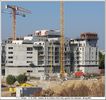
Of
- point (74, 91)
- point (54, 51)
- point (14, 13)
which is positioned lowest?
point (74, 91)

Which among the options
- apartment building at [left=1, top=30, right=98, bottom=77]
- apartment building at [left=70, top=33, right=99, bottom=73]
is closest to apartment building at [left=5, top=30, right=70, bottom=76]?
apartment building at [left=1, top=30, right=98, bottom=77]

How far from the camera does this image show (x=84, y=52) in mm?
11523

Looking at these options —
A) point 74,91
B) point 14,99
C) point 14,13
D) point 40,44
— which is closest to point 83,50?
point 40,44

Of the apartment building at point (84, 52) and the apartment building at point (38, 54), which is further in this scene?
the apartment building at point (84, 52)

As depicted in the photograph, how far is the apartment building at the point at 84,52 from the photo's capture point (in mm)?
11491

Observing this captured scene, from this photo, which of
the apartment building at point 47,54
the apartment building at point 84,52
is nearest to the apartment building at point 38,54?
the apartment building at point 47,54

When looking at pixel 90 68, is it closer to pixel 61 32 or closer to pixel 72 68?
pixel 72 68

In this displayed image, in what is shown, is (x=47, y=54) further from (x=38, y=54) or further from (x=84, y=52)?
(x=84, y=52)

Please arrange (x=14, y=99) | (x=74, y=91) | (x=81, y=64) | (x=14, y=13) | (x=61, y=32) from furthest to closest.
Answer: (x=81, y=64), (x=14, y=13), (x=61, y=32), (x=74, y=91), (x=14, y=99)

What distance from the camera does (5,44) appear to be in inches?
420

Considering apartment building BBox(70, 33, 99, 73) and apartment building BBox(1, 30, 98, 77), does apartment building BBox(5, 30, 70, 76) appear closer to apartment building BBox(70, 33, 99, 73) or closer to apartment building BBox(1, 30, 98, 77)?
apartment building BBox(1, 30, 98, 77)

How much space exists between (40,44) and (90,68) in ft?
5.89

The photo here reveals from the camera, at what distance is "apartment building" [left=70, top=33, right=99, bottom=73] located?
1149 cm

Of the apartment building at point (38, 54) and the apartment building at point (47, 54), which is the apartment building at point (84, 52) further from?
the apartment building at point (38, 54)
